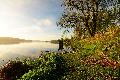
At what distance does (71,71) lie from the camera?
2038 cm

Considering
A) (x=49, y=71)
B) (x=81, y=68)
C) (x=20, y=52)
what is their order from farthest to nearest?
1. (x=20, y=52)
2. (x=81, y=68)
3. (x=49, y=71)

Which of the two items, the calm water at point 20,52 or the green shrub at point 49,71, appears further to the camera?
the calm water at point 20,52

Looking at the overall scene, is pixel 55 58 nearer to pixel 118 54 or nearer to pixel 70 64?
pixel 70 64

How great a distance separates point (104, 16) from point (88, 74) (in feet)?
107

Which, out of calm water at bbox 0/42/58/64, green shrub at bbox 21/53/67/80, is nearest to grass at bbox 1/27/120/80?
green shrub at bbox 21/53/67/80

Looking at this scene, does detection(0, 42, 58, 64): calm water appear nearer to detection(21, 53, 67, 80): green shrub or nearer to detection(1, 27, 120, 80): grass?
detection(1, 27, 120, 80): grass

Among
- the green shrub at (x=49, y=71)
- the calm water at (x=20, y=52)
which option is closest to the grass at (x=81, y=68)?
the green shrub at (x=49, y=71)

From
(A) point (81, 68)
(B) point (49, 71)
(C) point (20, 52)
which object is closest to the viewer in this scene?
(B) point (49, 71)

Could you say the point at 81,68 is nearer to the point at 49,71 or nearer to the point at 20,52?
the point at 49,71

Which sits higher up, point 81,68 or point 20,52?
point 81,68

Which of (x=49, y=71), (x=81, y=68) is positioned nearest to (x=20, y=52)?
(x=81, y=68)

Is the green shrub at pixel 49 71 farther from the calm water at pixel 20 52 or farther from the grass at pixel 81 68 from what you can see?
the calm water at pixel 20 52

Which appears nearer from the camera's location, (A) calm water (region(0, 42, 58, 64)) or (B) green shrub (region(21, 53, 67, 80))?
(B) green shrub (region(21, 53, 67, 80))

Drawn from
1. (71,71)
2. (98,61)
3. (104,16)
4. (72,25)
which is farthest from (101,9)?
(71,71)
